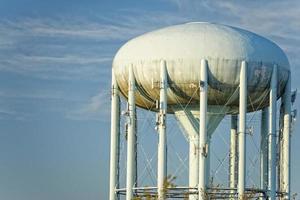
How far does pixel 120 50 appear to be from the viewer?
69.6 meters

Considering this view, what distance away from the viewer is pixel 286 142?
68812mm

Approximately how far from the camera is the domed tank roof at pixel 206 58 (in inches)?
2608

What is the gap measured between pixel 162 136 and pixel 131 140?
283 cm

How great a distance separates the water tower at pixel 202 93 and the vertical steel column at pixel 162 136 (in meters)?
0.06

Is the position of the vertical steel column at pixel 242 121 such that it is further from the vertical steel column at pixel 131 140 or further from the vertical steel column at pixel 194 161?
the vertical steel column at pixel 131 140

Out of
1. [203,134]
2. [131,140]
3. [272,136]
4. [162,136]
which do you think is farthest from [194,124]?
[272,136]

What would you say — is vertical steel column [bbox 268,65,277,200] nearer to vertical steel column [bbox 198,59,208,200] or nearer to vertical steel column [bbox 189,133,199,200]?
vertical steel column [bbox 198,59,208,200]

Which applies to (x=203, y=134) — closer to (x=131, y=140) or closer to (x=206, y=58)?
(x=206, y=58)

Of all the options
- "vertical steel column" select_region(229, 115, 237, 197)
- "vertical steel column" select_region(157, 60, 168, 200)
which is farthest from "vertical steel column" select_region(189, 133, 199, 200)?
"vertical steel column" select_region(229, 115, 237, 197)

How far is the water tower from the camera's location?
65.9 m

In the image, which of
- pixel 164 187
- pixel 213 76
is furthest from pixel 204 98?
pixel 164 187

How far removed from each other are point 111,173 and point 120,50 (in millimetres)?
7592

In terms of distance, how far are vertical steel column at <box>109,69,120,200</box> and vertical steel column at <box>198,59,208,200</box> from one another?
6581mm

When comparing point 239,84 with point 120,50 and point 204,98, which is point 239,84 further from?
point 120,50
